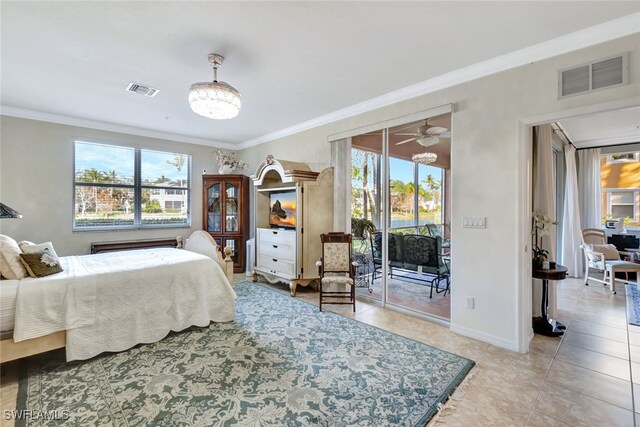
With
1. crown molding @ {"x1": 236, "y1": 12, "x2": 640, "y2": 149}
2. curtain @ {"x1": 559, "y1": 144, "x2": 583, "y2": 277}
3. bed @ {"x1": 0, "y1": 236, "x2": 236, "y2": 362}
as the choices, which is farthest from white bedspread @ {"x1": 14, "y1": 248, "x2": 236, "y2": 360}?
curtain @ {"x1": 559, "y1": 144, "x2": 583, "y2": 277}

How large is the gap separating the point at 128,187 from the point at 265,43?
4.30m

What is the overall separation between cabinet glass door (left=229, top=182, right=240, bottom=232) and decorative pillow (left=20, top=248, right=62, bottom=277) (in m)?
3.40

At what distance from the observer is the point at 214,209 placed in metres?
5.98

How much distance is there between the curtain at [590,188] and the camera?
5840 mm

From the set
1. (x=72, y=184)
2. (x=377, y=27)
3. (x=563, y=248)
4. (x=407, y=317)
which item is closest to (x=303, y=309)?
(x=407, y=317)

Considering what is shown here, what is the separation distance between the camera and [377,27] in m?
2.32

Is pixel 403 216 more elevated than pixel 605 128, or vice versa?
pixel 605 128

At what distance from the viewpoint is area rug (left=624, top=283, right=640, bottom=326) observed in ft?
11.3

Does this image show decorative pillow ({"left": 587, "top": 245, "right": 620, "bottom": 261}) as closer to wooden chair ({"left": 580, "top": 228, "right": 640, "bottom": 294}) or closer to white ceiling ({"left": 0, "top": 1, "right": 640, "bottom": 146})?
wooden chair ({"left": 580, "top": 228, "right": 640, "bottom": 294})

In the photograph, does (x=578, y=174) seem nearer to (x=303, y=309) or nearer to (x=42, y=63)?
(x=303, y=309)

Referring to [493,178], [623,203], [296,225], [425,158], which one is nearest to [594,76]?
[493,178]

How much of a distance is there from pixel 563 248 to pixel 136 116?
8.17 meters

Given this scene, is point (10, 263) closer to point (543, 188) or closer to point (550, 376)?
point (550, 376)

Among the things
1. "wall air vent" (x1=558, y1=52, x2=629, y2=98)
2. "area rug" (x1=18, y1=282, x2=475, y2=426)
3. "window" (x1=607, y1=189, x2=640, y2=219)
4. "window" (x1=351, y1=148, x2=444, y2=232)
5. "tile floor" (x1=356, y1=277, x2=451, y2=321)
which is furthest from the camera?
"window" (x1=607, y1=189, x2=640, y2=219)
